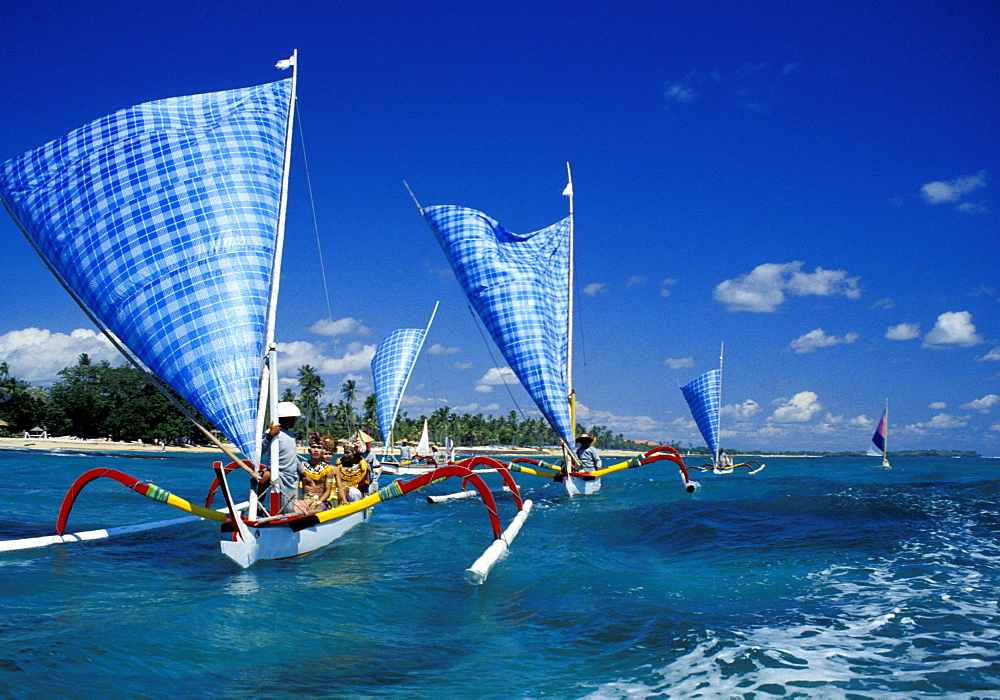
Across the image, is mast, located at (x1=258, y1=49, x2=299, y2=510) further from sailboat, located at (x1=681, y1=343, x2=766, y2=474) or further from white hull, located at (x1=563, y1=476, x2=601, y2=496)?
sailboat, located at (x1=681, y1=343, x2=766, y2=474)

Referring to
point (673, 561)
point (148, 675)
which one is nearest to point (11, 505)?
point (148, 675)

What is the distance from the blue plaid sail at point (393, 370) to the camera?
34.3 m

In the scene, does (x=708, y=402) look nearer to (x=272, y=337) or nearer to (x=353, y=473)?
(x=353, y=473)

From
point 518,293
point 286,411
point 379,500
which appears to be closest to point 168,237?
point 286,411

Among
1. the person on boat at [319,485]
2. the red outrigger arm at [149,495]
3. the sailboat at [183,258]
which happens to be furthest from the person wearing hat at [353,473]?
the red outrigger arm at [149,495]

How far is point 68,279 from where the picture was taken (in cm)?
913

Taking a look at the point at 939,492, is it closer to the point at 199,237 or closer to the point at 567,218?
the point at 567,218

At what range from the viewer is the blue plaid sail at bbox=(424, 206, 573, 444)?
1925 centimetres

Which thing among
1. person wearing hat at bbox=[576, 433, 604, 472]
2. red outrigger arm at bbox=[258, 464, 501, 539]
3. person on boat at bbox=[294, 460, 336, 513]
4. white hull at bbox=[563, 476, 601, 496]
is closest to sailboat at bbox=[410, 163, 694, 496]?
white hull at bbox=[563, 476, 601, 496]

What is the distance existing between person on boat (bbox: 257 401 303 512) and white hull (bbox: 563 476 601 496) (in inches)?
472

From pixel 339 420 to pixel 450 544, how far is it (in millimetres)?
104882

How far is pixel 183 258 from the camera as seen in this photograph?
29.8 feet

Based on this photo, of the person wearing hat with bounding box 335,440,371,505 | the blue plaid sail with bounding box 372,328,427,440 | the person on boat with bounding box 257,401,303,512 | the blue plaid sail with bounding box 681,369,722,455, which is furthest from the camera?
the blue plaid sail with bounding box 681,369,722,455

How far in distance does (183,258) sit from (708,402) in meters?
37.9
